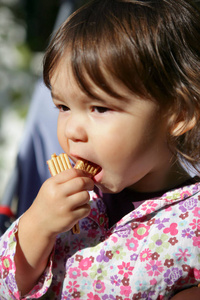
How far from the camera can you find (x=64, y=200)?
1.12 m

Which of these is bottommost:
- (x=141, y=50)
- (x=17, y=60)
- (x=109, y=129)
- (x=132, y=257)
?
(x=132, y=257)

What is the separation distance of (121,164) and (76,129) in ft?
0.48

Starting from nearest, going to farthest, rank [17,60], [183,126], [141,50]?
[141,50], [183,126], [17,60]

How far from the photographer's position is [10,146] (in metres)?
2.98

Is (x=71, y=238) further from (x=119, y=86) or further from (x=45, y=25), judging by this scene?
(x=45, y=25)

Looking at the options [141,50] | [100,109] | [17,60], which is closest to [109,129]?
[100,109]

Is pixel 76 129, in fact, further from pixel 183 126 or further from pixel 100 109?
pixel 183 126

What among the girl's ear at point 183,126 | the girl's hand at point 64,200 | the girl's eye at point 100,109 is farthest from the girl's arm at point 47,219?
the girl's ear at point 183,126

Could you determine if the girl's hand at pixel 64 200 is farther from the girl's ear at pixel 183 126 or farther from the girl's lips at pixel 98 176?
the girl's ear at pixel 183 126

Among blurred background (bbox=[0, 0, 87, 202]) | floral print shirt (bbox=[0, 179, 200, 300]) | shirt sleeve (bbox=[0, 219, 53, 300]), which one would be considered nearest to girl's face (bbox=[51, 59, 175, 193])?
floral print shirt (bbox=[0, 179, 200, 300])

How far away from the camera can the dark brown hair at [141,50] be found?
1.07 meters

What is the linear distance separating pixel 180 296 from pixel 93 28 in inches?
28.9

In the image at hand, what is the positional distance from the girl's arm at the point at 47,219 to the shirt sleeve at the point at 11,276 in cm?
2

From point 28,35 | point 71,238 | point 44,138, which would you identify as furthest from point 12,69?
point 71,238
